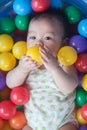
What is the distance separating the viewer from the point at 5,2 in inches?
48.7

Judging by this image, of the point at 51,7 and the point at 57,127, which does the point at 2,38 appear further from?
the point at 57,127

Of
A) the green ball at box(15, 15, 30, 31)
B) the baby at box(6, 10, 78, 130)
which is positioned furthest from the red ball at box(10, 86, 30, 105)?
the green ball at box(15, 15, 30, 31)

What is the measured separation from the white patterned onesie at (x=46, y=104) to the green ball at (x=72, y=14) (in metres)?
0.23

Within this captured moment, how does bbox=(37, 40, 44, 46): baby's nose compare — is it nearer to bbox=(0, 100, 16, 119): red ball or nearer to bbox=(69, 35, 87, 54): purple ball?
bbox=(69, 35, 87, 54): purple ball

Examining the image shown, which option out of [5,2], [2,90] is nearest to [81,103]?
[2,90]

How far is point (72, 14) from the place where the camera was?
1194mm

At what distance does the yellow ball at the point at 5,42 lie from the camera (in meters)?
1.18

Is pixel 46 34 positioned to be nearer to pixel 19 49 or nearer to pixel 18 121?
pixel 19 49

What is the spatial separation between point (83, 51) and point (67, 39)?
0.07 m

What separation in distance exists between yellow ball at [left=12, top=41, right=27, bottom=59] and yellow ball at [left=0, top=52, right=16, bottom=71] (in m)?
0.02

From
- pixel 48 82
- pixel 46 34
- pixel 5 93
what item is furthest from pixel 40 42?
pixel 5 93

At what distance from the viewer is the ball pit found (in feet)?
3.78

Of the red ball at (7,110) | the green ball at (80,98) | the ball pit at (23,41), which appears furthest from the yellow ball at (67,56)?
the red ball at (7,110)

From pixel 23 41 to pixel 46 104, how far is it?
0.26 metres
